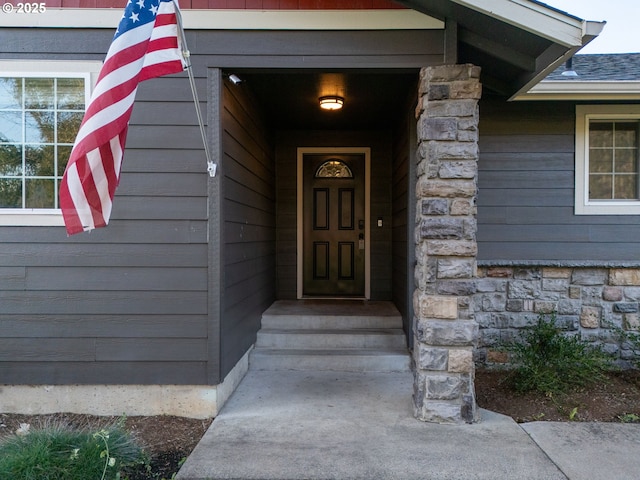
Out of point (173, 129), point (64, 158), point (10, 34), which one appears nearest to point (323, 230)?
point (173, 129)

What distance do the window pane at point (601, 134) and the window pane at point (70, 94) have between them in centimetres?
452

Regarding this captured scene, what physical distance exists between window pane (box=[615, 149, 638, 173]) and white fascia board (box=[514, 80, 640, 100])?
21.1 inches

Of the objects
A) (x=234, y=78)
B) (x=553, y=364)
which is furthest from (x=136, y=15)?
(x=553, y=364)

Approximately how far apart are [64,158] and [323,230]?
3.26 metres

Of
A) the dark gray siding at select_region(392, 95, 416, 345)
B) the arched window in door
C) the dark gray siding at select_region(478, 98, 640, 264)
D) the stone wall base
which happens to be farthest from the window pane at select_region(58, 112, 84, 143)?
the dark gray siding at select_region(478, 98, 640, 264)

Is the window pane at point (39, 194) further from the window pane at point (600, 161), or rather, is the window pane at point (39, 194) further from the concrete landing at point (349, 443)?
the window pane at point (600, 161)

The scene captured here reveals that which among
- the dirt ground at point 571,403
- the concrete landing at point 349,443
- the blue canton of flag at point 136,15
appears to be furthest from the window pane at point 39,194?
the dirt ground at point 571,403

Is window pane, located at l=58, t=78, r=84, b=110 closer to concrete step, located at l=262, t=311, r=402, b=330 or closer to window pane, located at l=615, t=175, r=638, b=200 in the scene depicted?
concrete step, located at l=262, t=311, r=402, b=330

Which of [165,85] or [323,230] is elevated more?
[165,85]

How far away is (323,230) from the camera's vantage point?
19.1ft

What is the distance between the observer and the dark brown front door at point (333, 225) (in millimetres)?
5793

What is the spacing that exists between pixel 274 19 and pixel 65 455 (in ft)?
9.87

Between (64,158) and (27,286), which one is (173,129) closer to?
(64,158)

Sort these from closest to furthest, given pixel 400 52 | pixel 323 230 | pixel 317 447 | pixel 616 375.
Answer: pixel 317 447 < pixel 400 52 < pixel 616 375 < pixel 323 230
